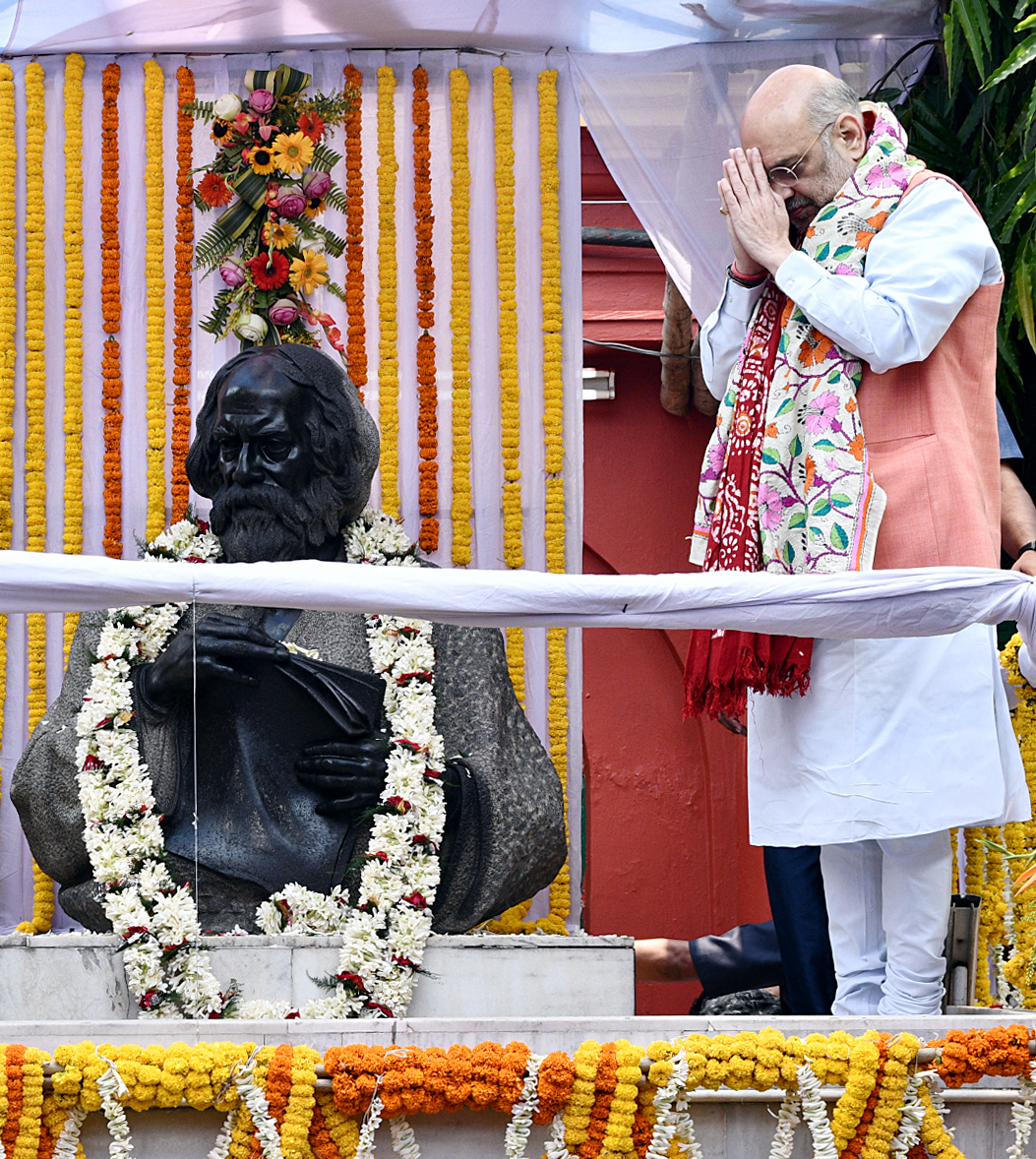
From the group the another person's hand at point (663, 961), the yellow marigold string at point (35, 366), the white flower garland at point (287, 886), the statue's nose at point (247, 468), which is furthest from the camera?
the yellow marigold string at point (35, 366)

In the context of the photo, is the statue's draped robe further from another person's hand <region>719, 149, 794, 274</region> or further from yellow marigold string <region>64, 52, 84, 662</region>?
another person's hand <region>719, 149, 794, 274</region>

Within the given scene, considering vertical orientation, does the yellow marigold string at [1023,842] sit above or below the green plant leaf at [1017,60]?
below

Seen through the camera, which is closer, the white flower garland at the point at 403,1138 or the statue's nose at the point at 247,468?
the white flower garland at the point at 403,1138

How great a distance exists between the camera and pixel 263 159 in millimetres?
5359

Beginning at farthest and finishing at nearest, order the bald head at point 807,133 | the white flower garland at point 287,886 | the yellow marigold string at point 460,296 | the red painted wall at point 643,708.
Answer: the red painted wall at point 643,708 < the yellow marigold string at point 460,296 < the white flower garland at point 287,886 < the bald head at point 807,133

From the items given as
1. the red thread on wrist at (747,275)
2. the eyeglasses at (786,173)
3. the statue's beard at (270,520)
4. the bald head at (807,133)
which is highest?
the bald head at (807,133)

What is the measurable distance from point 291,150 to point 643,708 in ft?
10.4

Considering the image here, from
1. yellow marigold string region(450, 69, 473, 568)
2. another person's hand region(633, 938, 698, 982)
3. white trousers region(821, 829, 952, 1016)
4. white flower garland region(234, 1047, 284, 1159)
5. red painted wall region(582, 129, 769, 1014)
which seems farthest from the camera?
red painted wall region(582, 129, 769, 1014)

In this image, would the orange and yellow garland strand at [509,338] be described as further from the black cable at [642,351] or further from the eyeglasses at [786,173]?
the eyeglasses at [786,173]

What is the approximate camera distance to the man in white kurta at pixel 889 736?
3072 mm

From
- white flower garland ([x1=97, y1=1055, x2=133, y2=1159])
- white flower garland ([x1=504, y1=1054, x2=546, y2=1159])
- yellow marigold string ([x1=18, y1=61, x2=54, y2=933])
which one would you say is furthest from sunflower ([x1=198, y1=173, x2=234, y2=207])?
white flower garland ([x1=504, y1=1054, x2=546, y2=1159])

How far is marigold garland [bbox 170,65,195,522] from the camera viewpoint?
544 centimetres

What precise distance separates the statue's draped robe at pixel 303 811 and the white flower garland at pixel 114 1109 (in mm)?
1655

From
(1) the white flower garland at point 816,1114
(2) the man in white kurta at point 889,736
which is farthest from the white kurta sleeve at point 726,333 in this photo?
(1) the white flower garland at point 816,1114
